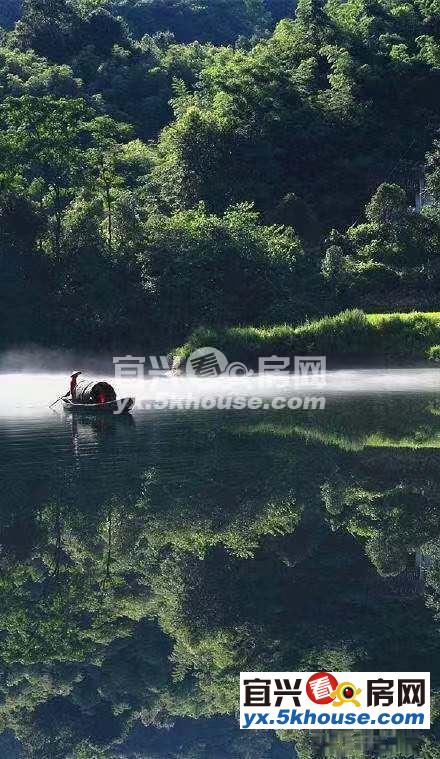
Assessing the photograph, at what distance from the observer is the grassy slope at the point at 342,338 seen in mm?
57656

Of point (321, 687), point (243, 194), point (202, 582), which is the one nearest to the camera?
point (321, 687)

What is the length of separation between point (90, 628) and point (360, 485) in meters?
10.2

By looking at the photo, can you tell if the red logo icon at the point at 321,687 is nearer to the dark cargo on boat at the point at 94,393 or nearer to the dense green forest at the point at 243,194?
the dark cargo on boat at the point at 94,393

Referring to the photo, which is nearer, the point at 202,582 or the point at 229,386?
the point at 202,582

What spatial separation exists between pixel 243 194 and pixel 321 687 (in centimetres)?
6472

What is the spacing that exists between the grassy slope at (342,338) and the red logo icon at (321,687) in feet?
148

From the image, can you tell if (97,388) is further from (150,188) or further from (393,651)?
(150,188)

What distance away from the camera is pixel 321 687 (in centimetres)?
1241

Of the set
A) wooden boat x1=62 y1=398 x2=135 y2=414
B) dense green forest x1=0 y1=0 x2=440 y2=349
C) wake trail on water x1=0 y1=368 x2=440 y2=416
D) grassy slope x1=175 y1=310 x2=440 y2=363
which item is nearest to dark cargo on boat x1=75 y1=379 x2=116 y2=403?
wooden boat x1=62 y1=398 x2=135 y2=414

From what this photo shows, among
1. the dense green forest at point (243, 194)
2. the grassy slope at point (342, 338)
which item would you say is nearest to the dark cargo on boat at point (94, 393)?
the grassy slope at point (342, 338)

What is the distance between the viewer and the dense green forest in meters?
65.3

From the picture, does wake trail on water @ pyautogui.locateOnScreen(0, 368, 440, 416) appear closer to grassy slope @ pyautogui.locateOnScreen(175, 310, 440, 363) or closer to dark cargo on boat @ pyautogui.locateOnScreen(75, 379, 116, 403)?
grassy slope @ pyautogui.locateOnScreen(175, 310, 440, 363)

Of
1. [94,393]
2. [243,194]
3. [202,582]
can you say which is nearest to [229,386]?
[94,393]

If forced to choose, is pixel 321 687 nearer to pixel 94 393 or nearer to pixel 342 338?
pixel 94 393
